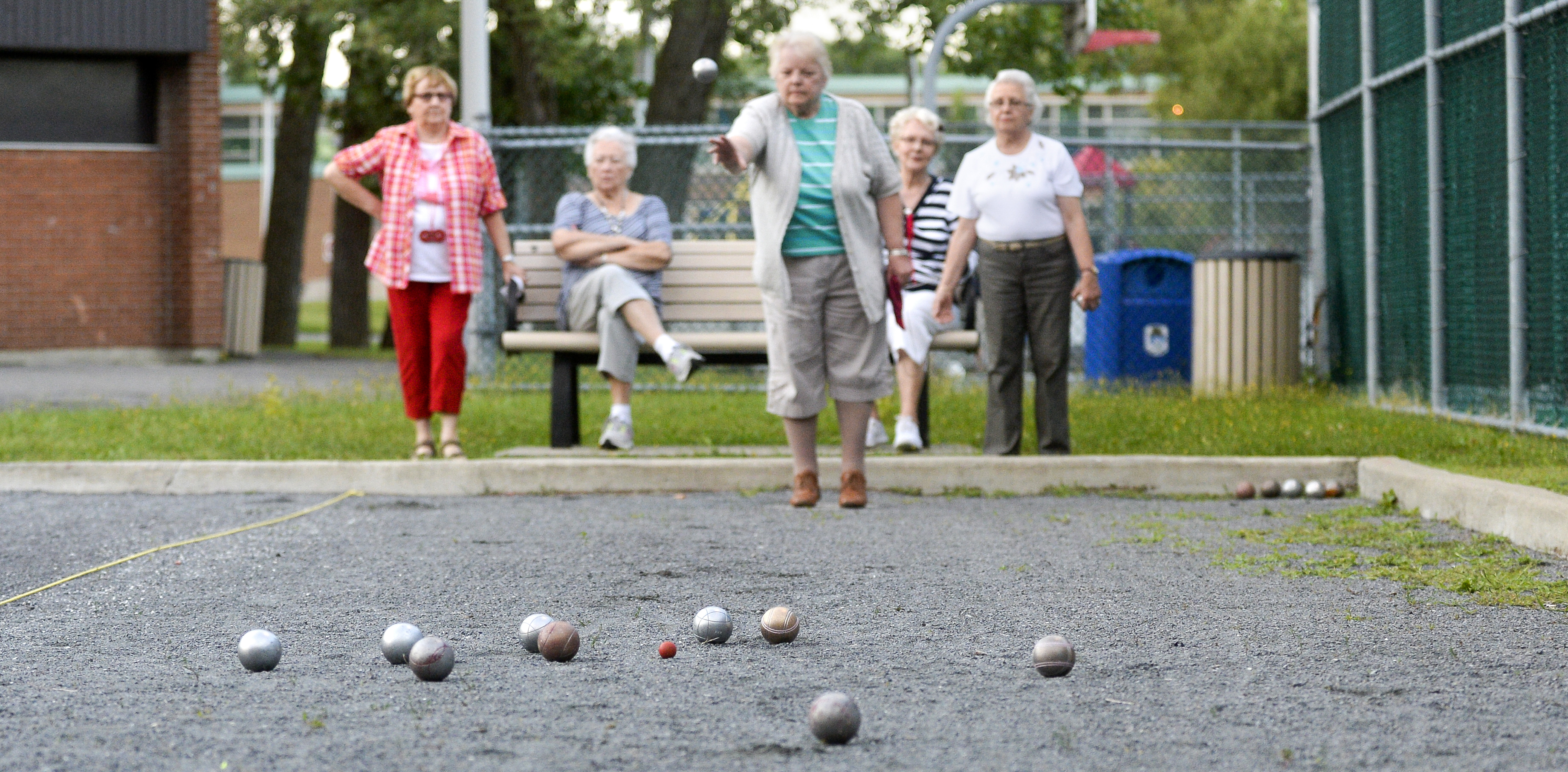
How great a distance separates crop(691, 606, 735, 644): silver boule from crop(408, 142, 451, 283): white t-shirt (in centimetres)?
423

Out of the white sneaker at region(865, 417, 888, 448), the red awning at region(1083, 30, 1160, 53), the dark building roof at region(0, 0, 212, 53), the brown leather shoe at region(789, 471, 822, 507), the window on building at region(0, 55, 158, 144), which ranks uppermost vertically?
the red awning at region(1083, 30, 1160, 53)

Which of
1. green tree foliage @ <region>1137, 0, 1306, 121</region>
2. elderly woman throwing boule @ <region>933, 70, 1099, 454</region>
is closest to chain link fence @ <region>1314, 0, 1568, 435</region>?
elderly woman throwing boule @ <region>933, 70, 1099, 454</region>

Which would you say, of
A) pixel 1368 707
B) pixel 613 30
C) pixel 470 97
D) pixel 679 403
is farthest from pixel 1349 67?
pixel 613 30

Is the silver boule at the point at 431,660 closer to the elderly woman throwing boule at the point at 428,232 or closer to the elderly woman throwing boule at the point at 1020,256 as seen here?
the elderly woman throwing boule at the point at 428,232

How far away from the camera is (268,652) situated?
3.82 metres

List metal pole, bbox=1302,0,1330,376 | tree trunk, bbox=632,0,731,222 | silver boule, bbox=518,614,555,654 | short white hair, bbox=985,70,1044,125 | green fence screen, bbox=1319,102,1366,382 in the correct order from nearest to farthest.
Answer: silver boule, bbox=518,614,555,654, short white hair, bbox=985,70,1044,125, green fence screen, bbox=1319,102,1366,382, metal pole, bbox=1302,0,1330,376, tree trunk, bbox=632,0,731,222

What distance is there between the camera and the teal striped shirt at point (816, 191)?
6820 millimetres

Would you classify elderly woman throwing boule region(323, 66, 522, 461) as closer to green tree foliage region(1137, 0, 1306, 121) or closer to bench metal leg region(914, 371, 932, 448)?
bench metal leg region(914, 371, 932, 448)

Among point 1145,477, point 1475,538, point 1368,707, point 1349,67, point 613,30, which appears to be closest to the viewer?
point 1368,707

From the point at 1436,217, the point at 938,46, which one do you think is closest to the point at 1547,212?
the point at 1436,217

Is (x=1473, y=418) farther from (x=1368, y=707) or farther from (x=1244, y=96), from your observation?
(x=1244, y=96)

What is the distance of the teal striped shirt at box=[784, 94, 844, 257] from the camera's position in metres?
6.82

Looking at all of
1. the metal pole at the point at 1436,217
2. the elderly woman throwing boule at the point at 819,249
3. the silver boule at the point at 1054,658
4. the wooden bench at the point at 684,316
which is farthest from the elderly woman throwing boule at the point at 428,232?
the metal pole at the point at 1436,217

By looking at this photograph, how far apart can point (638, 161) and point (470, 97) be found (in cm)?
367
